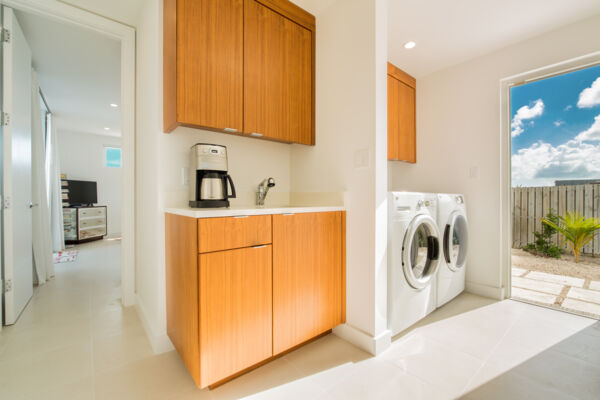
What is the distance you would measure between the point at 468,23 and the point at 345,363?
275 centimetres

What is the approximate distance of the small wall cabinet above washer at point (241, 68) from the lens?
1372 millimetres

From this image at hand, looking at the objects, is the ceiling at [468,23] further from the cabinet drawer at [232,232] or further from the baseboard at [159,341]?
the baseboard at [159,341]

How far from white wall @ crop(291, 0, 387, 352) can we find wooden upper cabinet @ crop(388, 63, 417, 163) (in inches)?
40.4

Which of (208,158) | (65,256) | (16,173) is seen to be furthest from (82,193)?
(208,158)

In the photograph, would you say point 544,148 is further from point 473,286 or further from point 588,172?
point 473,286

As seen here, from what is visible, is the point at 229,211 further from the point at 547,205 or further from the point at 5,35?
the point at 547,205

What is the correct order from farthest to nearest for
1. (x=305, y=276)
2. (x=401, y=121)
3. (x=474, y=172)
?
(x=401, y=121) → (x=474, y=172) → (x=305, y=276)

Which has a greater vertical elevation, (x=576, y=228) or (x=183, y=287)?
(x=576, y=228)

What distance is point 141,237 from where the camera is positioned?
6.99 ft

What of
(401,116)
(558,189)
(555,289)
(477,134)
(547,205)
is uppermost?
(401,116)

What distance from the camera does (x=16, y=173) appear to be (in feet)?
6.62

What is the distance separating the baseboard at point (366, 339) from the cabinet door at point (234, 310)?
2.02ft

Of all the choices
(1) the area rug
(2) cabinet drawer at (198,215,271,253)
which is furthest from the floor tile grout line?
(1) the area rug

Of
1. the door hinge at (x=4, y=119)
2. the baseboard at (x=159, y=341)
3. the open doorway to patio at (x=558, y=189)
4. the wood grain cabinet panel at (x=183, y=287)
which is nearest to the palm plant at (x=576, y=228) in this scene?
the open doorway to patio at (x=558, y=189)
